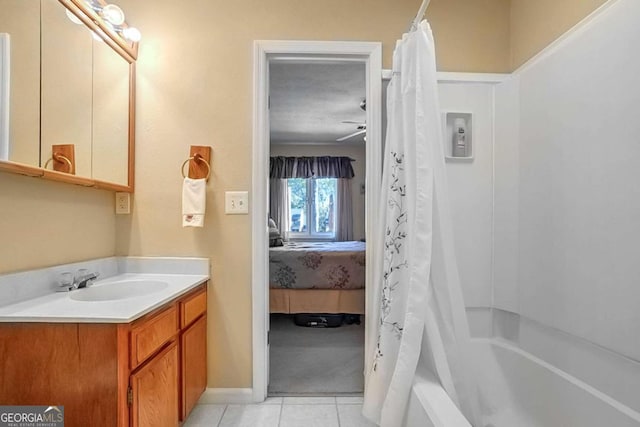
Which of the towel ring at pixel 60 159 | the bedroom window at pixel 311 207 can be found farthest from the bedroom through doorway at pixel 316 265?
the towel ring at pixel 60 159

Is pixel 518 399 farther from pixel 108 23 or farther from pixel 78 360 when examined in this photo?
pixel 108 23

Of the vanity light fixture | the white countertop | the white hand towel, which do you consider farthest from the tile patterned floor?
the vanity light fixture

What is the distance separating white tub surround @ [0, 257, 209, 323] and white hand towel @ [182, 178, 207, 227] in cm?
24

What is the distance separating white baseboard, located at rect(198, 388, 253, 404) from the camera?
→ 1.95 meters

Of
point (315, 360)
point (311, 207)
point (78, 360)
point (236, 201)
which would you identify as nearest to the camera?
point (78, 360)

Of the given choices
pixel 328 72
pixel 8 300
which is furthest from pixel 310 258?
pixel 8 300

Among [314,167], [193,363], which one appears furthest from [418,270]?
[314,167]

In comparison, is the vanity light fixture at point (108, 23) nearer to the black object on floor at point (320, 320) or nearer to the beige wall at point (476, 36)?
the beige wall at point (476, 36)

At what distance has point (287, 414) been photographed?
1858mm

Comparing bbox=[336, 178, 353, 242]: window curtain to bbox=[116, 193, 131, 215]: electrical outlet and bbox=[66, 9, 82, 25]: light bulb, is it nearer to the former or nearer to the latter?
bbox=[116, 193, 131, 215]: electrical outlet

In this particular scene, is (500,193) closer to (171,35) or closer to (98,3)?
(171,35)

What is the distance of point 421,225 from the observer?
1.44 m

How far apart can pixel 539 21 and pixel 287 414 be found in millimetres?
2467

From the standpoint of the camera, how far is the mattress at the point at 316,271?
10.6ft
